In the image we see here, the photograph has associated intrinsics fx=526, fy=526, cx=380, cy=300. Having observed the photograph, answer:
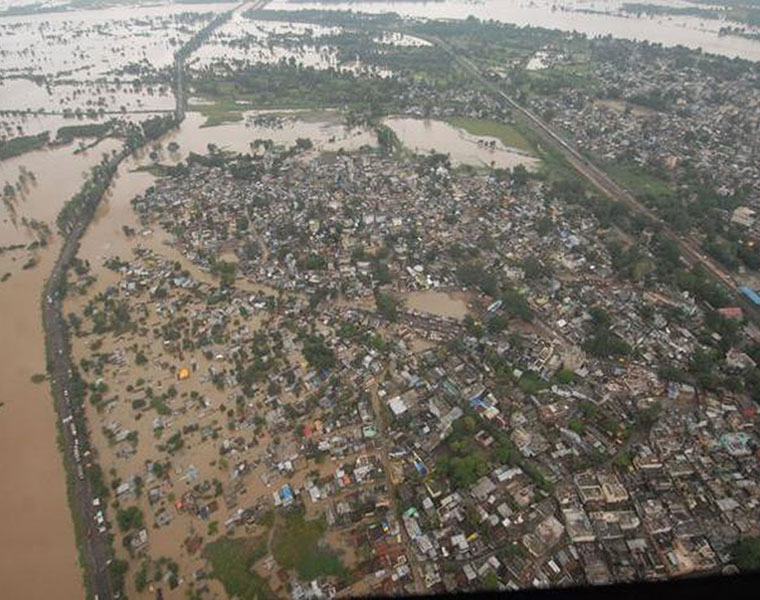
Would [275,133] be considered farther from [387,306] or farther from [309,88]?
[387,306]

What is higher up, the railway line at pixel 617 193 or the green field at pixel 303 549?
the railway line at pixel 617 193

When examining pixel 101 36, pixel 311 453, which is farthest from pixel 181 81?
pixel 311 453

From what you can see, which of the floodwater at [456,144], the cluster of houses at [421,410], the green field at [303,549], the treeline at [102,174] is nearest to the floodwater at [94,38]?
the treeline at [102,174]

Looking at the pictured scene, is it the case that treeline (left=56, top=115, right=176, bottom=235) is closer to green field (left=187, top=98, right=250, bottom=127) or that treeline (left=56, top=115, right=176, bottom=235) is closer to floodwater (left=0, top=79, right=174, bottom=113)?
green field (left=187, top=98, right=250, bottom=127)

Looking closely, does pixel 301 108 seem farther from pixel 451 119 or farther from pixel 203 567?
pixel 203 567

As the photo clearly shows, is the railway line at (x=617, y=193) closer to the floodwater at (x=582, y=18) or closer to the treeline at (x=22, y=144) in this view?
the floodwater at (x=582, y=18)

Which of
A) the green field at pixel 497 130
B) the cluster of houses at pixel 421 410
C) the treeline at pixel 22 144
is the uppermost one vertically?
the green field at pixel 497 130
